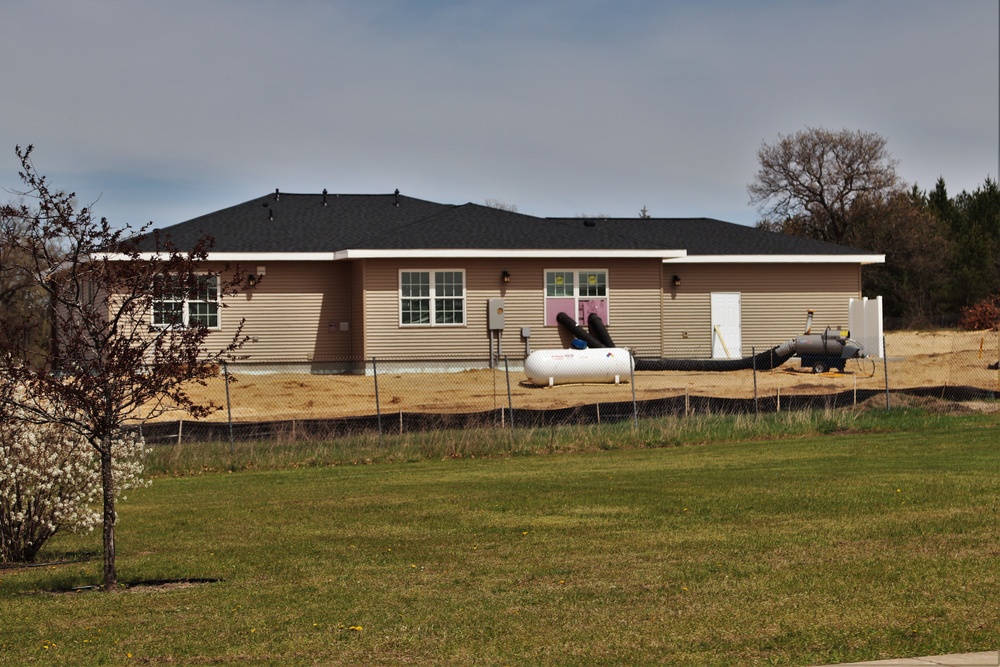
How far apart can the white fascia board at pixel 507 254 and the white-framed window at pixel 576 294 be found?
59 centimetres

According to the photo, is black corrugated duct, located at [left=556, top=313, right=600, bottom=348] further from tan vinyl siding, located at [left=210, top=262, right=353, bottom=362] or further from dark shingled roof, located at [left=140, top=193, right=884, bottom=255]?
tan vinyl siding, located at [left=210, top=262, right=353, bottom=362]

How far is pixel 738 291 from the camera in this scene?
122 ft

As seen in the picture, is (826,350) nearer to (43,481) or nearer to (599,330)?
(599,330)

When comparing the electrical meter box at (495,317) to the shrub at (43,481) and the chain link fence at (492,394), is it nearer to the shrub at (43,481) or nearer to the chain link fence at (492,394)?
the chain link fence at (492,394)

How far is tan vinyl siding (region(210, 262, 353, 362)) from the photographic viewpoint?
33.4 meters

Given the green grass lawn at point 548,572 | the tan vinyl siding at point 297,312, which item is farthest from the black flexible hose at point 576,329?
the green grass lawn at point 548,572

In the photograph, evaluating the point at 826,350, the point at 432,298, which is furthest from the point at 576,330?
the point at 826,350

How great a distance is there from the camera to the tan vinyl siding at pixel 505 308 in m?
32.9

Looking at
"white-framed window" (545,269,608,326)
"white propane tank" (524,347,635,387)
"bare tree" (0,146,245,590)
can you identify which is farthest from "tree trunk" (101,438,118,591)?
"white-framed window" (545,269,608,326)

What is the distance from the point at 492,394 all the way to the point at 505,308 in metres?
5.87

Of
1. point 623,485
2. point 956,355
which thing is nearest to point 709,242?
point 956,355

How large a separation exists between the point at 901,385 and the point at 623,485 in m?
18.2

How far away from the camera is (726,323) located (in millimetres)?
36875

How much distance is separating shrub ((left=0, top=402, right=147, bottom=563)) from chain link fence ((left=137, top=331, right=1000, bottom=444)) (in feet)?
21.3
